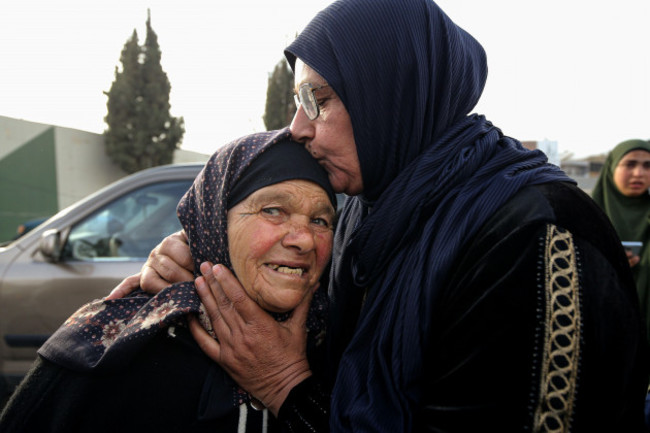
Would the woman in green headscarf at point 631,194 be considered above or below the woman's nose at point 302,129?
below

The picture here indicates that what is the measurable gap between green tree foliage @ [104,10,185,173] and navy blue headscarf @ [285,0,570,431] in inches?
983

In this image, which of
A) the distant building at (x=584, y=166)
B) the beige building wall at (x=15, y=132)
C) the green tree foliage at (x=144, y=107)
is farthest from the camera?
the distant building at (x=584, y=166)

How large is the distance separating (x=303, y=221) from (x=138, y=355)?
669mm

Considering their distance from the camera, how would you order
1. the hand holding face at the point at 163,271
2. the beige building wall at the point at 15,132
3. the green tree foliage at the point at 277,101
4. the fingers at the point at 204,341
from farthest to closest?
the green tree foliage at the point at 277,101
the beige building wall at the point at 15,132
the hand holding face at the point at 163,271
the fingers at the point at 204,341

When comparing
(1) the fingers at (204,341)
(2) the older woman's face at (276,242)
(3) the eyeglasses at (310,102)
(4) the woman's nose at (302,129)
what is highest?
(3) the eyeglasses at (310,102)

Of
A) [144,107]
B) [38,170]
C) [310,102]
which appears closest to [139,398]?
[310,102]

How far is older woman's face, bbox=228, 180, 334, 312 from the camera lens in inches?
57.0

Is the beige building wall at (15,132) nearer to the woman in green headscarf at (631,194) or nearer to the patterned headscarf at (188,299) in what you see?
the patterned headscarf at (188,299)

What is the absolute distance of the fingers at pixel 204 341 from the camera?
141 centimetres

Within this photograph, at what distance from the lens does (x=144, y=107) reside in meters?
26.0

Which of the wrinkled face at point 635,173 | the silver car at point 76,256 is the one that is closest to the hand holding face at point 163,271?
the silver car at point 76,256

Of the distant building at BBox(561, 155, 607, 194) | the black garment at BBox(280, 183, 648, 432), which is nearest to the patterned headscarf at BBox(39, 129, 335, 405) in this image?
the black garment at BBox(280, 183, 648, 432)

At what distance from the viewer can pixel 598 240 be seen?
109cm

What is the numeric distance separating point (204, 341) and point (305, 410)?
15.2 inches
